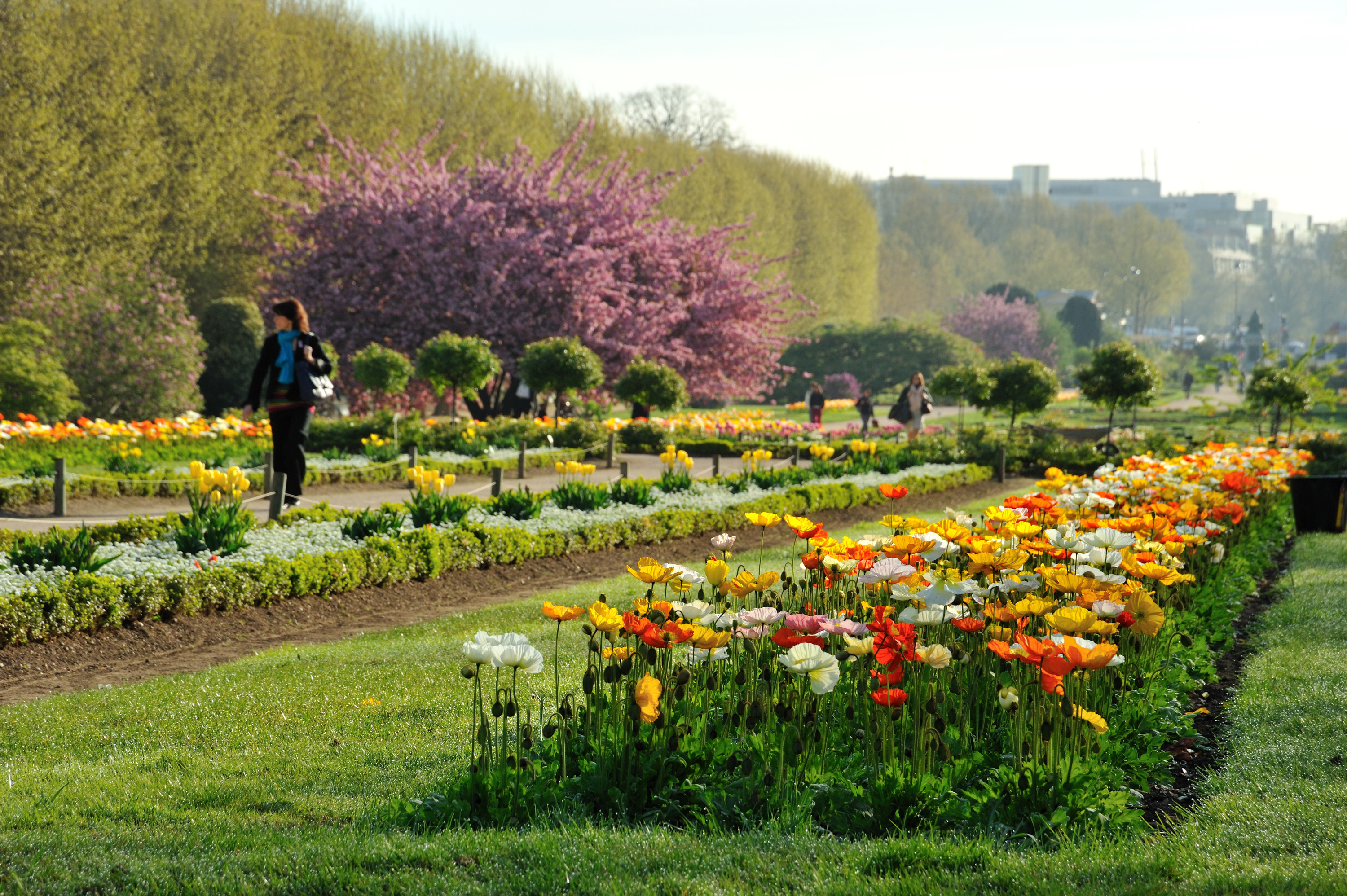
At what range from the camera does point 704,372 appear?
28109 mm

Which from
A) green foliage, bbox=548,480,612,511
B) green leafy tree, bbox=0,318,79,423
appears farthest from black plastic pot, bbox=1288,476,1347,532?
green leafy tree, bbox=0,318,79,423

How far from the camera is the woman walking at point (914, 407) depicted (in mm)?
22625

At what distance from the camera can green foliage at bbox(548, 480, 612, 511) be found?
10.8 m

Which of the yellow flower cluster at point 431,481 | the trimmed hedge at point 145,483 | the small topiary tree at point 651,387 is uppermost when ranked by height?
the small topiary tree at point 651,387

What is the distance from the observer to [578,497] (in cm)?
1084

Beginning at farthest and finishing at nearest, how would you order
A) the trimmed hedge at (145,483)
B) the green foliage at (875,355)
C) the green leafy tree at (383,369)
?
the green foliage at (875,355) < the green leafy tree at (383,369) < the trimmed hedge at (145,483)

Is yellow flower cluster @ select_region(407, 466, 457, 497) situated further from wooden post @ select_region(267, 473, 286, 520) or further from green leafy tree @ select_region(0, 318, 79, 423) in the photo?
green leafy tree @ select_region(0, 318, 79, 423)

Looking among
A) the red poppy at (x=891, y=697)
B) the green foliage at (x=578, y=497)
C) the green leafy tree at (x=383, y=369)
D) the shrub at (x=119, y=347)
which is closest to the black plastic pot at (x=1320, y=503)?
the green foliage at (x=578, y=497)

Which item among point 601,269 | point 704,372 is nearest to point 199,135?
point 601,269

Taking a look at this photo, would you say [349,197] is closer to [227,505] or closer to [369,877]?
[227,505]

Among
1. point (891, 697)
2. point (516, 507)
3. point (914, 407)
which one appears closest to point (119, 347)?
point (516, 507)

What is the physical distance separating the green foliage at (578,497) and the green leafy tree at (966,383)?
11.7 meters

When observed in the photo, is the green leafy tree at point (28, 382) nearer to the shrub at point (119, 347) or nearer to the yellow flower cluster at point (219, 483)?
the shrub at point (119, 347)

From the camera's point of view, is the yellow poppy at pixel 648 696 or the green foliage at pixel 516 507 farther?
the green foliage at pixel 516 507
